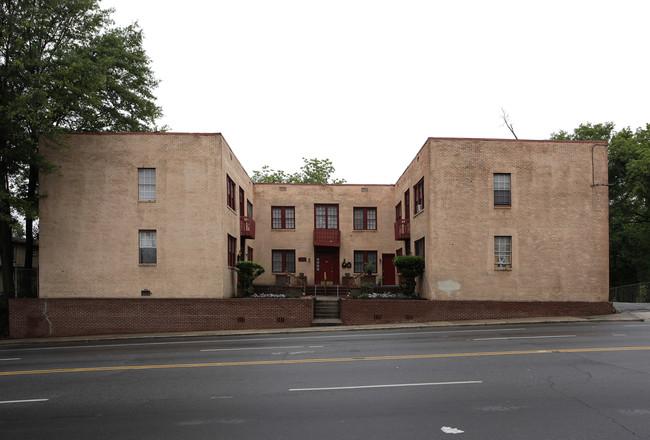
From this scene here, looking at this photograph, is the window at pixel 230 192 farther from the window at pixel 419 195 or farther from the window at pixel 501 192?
the window at pixel 501 192

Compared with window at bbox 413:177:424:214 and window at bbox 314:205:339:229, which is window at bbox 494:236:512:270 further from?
window at bbox 314:205:339:229

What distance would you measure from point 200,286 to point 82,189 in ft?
24.3

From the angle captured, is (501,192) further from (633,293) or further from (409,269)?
(633,293)

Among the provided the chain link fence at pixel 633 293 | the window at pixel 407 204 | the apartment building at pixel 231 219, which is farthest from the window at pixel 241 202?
the chain link fence at pixel 633 293

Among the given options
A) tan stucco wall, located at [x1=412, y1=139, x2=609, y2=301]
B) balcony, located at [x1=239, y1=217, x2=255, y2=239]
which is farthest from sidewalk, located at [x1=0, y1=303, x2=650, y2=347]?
balcony, located at [x1=239, y1=217, x2=255, y2=239]

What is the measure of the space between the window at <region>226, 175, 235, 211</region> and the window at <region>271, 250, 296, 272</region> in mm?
8034

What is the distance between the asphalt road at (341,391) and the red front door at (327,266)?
17.3m

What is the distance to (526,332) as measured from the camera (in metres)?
17.9

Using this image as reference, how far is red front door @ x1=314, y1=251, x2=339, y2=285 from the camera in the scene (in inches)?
1307

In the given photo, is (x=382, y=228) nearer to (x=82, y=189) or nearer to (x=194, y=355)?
(x=82, y=189)

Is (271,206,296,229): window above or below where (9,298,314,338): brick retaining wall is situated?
above

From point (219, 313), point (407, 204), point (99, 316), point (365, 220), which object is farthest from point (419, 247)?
point (99, 316)

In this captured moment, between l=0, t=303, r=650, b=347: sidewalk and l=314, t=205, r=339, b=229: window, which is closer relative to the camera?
l=0, t=303, r=650, b=347: sidewalk

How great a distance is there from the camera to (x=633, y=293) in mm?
36781
